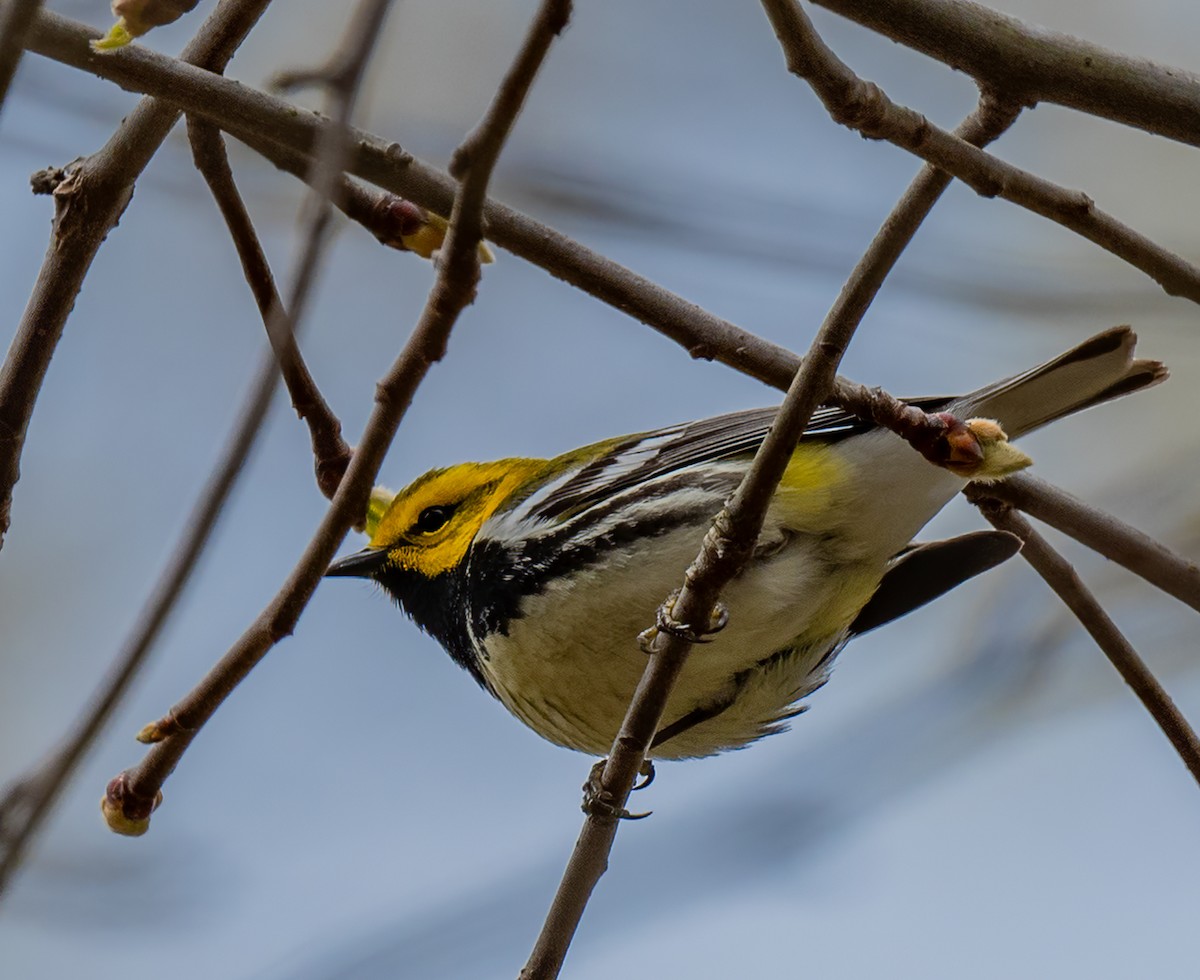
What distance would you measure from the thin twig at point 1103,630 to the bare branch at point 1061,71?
3.35 feet

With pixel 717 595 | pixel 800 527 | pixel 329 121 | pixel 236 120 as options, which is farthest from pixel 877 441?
pixel 329 121

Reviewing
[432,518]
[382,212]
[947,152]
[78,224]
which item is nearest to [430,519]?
[432,518]

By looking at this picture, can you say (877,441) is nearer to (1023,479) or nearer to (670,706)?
(1023,479)

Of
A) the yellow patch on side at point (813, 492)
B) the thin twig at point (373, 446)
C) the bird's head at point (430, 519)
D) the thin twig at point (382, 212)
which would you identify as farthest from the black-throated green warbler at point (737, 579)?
the thin twig at point (373, 446)

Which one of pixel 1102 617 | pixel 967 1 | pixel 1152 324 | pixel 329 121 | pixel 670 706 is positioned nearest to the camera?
pixel 329 121

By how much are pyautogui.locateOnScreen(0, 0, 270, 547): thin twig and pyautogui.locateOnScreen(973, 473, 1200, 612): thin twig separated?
176 cm

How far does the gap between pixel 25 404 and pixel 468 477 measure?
1928mm

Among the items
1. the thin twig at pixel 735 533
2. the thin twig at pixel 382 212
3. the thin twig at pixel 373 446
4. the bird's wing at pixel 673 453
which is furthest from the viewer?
the bird's wing at pixel 673 453

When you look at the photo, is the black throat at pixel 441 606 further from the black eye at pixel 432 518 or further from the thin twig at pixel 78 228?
the thin twig at pixel 78 228

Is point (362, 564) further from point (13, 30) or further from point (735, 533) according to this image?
point (13, 30)

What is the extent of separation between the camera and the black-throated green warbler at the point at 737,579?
3.14 m

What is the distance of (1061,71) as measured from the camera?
6.54ft

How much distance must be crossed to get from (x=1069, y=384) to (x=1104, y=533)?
0.51 metres

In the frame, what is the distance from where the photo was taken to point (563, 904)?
2.28 meters
